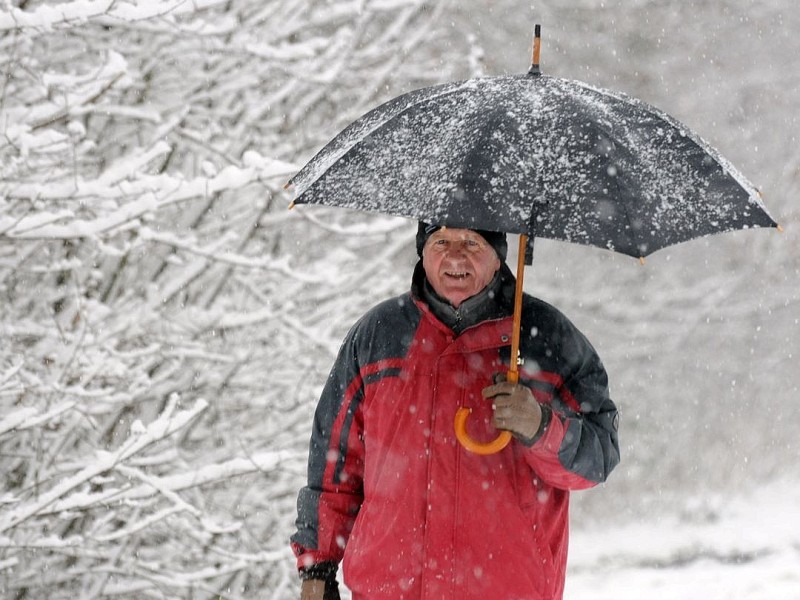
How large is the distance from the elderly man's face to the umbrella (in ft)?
0.42

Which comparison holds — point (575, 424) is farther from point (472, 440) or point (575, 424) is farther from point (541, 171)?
point (541, 171)

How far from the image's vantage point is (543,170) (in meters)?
2.20

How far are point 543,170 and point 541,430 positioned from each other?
0.56m

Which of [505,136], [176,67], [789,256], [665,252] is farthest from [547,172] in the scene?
[789,256]

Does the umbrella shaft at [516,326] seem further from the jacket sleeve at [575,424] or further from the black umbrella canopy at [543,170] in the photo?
the black umbrella canopy at [543,170]

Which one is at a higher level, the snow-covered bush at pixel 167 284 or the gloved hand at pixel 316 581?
the snow-covered bush at pixel 167 284

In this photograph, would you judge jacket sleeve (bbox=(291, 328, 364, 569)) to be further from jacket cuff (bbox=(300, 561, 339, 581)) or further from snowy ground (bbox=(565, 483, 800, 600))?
snowy ground (bbox=(565, 483, 800, 600))

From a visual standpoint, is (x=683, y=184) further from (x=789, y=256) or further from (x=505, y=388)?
(x=789, y=256)

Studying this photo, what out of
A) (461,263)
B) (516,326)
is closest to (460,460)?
(516,326)

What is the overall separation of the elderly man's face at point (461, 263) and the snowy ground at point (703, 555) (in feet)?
15.7

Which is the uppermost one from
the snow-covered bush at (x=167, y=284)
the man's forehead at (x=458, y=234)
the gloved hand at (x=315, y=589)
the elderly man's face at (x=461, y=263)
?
the snow-covered bush at (x=167, y=284)

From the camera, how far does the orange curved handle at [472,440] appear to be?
2373mm

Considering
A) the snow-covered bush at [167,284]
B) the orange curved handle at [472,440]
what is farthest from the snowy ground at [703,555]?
the orange curved handle at [472,440]

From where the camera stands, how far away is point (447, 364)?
2.51 metres
